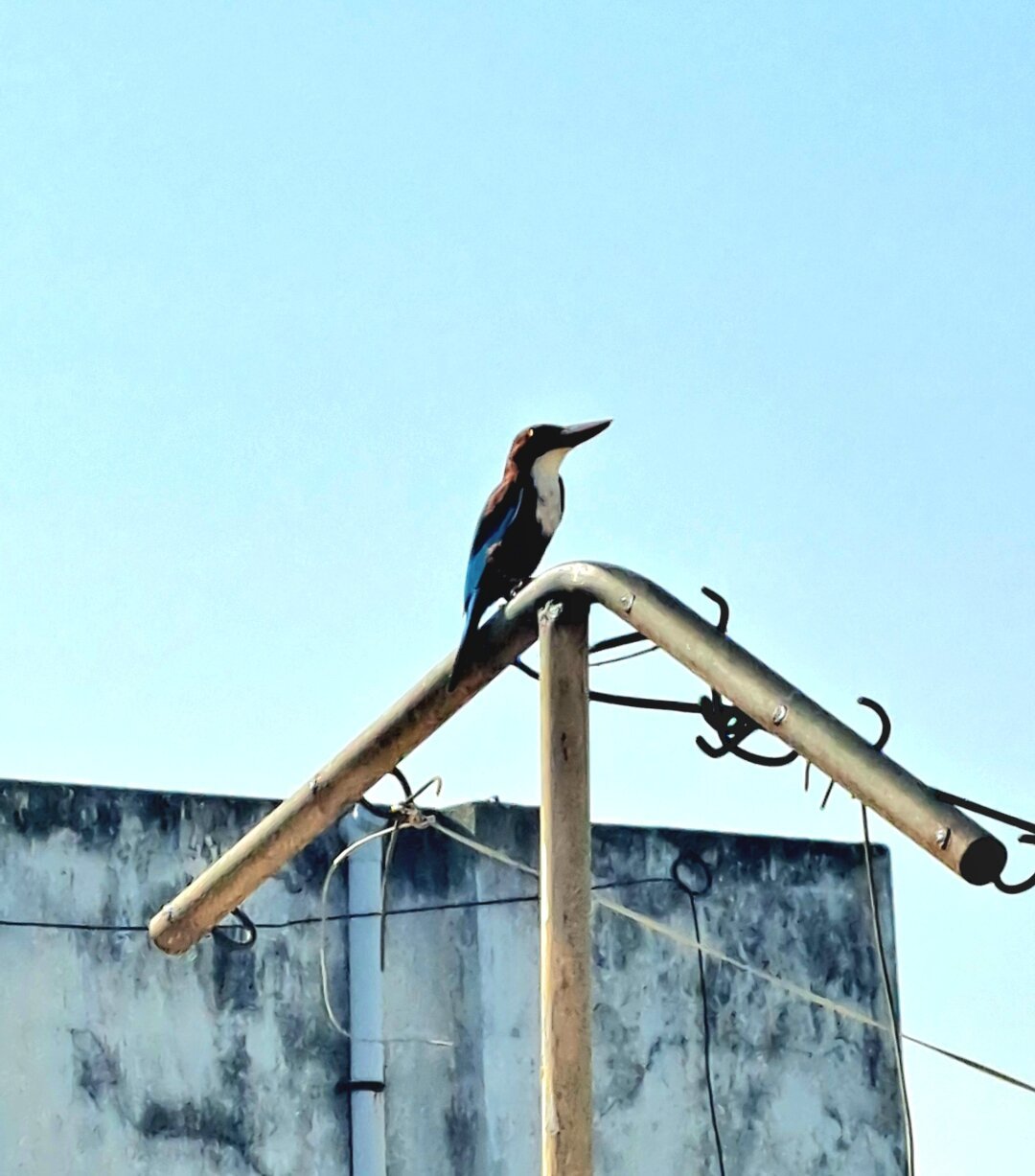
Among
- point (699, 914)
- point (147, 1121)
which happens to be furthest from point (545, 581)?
point (699, 914)

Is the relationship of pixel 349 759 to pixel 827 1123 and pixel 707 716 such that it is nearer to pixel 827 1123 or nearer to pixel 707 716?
pixel 707 716

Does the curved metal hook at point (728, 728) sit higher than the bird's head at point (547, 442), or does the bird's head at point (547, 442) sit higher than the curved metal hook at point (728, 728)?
the bird's head at point (547, 442)

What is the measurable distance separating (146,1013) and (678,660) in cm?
504

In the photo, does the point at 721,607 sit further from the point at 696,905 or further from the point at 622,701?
the point at 696,905

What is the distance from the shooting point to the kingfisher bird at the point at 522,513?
6352 millimetres

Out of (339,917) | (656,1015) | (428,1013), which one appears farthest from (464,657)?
(656,1015)

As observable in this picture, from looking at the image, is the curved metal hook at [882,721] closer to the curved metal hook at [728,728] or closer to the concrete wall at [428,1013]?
the curved metal hook at [728,728]

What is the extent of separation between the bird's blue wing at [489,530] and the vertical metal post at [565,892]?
61 centimetres

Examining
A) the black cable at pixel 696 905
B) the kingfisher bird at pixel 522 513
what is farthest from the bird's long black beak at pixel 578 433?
Answer: the black cable at pixel 696 905

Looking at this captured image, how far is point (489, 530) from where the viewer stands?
6527 mm

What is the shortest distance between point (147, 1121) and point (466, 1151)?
1420 mm

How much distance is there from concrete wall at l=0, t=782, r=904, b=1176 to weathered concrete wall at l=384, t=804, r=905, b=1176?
1 cm

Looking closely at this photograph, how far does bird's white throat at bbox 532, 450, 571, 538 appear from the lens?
648cm

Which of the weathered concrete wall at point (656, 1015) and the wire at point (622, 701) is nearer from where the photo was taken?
the wire at point (622, 701)
